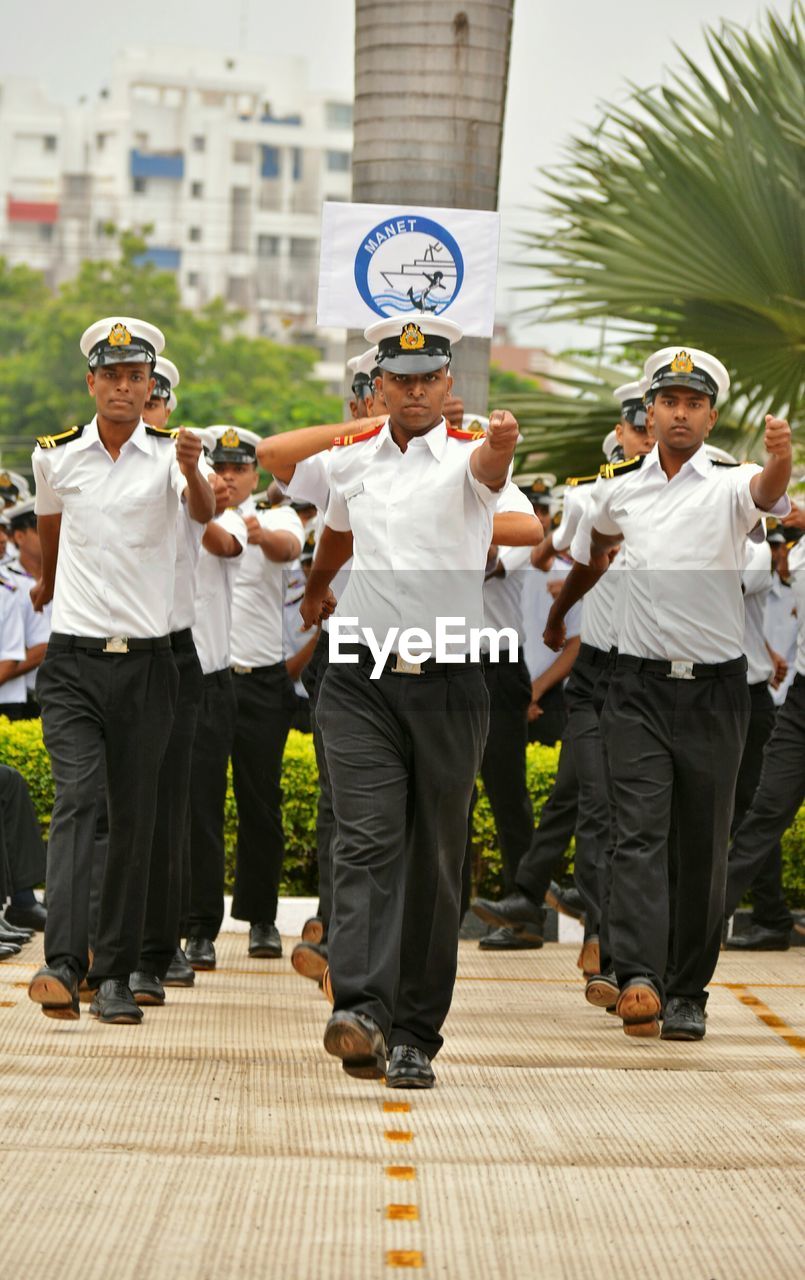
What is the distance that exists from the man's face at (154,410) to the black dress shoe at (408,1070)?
294cm

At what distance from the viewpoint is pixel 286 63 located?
135875 millimetres

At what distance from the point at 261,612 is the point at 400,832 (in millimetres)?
3448

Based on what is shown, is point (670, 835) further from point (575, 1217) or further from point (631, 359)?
point (631, 359)

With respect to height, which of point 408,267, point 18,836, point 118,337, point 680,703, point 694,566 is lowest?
point 18,836

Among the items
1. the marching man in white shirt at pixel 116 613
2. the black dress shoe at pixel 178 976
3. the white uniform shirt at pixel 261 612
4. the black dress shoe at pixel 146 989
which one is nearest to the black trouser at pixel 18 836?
the white uniform shirt at pixel 261 612

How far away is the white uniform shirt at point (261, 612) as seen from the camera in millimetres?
9125

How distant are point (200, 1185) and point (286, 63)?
13686cm

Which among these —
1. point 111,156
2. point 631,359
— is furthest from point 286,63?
point 631,359

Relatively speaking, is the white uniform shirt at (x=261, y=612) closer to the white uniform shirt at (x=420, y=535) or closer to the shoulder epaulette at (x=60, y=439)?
the shoulder epaulette at (x=60, y=439)

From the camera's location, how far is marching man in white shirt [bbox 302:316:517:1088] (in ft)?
19.0

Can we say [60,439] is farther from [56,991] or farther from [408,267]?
[408,267]

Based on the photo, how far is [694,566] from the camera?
696cm

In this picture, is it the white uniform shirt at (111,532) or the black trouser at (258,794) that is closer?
the white uniform shirt at (111,532)

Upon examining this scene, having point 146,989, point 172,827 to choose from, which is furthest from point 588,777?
point 146,989
